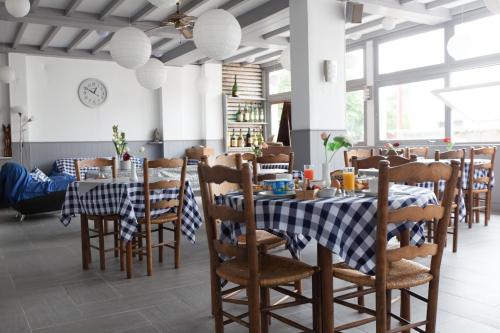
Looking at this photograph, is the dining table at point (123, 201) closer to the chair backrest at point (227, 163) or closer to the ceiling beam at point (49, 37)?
the chair backrest at point (227, 163)

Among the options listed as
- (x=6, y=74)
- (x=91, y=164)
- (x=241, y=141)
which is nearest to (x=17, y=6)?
(x=91, y=164)

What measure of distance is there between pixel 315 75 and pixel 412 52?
9.51 ft

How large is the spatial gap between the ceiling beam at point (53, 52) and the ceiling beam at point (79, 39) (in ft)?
0.48

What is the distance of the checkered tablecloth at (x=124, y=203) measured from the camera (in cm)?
371

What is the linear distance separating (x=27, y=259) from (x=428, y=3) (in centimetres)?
625

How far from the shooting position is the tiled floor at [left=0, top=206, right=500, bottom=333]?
2.81 meters

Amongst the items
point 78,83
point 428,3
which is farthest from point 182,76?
point 428,3

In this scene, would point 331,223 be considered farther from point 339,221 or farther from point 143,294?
point 143,294

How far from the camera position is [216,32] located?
4.36 metres

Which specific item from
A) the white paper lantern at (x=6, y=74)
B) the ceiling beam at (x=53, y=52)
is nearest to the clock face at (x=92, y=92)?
the ceiling beam at (x=53, y=52)

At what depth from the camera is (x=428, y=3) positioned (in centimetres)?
686

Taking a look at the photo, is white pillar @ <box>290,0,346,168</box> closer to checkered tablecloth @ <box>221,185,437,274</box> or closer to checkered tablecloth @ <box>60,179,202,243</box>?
checkered tablecloth @ <box>60,179,202,243</box>

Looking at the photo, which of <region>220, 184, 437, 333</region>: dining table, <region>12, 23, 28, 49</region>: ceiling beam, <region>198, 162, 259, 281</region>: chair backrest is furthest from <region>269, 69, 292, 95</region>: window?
<region>220, 184, 437, 333</region>: dining table

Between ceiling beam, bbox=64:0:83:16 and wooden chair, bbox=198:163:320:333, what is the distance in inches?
209
